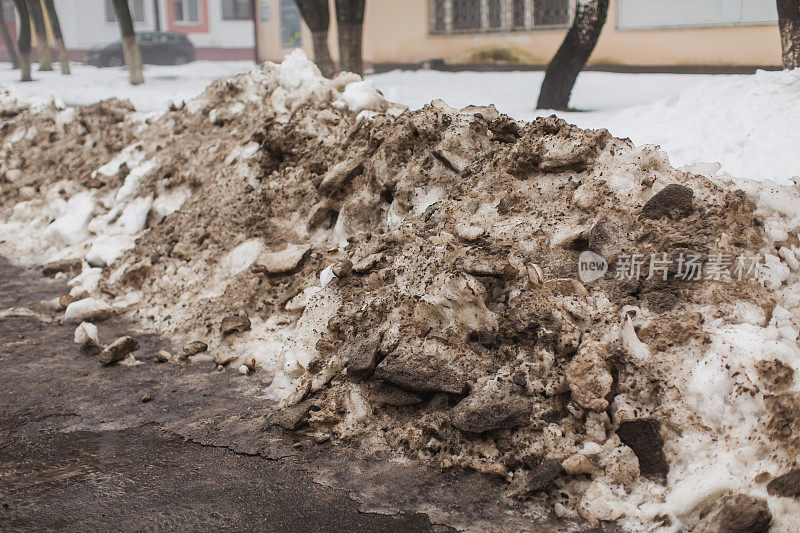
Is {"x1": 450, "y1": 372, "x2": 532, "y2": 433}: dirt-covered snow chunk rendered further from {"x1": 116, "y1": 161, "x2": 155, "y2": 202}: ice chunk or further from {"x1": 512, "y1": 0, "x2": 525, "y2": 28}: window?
{"x1": 512, "y1": 0, "x2": 525, "y2": 28}: window

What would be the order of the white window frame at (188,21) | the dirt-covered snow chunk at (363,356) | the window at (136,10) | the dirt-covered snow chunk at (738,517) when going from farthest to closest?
the window at (136,10), the white window frame at (188,21), the dirt-covered snow chunk at (363,356), the dirt-covered snow chunk at (738,517)

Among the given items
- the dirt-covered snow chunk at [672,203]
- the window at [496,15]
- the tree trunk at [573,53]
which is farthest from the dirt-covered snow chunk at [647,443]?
the window at [496,15]

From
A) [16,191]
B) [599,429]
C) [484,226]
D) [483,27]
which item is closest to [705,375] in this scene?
[599,429]

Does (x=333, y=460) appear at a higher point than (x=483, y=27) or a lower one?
lower

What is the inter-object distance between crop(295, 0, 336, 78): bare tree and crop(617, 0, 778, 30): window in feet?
18.9

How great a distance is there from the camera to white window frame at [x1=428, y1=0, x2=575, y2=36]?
47.6ft

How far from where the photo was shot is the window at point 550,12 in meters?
14.3

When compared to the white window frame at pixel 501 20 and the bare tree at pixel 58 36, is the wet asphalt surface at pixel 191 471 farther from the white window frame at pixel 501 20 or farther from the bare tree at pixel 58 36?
the bare tree at pixel 58 36

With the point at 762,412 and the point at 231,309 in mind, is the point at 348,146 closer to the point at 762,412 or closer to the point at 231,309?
the point at 231,309

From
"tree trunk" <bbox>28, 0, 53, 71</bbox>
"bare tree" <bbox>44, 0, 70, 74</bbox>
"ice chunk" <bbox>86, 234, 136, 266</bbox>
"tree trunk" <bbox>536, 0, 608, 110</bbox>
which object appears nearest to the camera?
"ice chunk" <bbox>86, 234, 136, 266</bbox>

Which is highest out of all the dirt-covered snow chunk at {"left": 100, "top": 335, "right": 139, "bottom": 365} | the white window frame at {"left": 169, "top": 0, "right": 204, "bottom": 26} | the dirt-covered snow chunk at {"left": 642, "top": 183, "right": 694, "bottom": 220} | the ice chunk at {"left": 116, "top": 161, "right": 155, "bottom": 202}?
the white window frame at {"left": 169, "top": 0, "right": 204, "bottom": 26}

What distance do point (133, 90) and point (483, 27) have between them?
280 inches

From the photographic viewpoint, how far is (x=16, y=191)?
308 inches

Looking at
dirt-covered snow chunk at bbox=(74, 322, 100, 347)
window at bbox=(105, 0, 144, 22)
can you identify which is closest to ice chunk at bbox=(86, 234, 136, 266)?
dirt-covered snow chunk at bbox=(74, 322, 100, 347)
